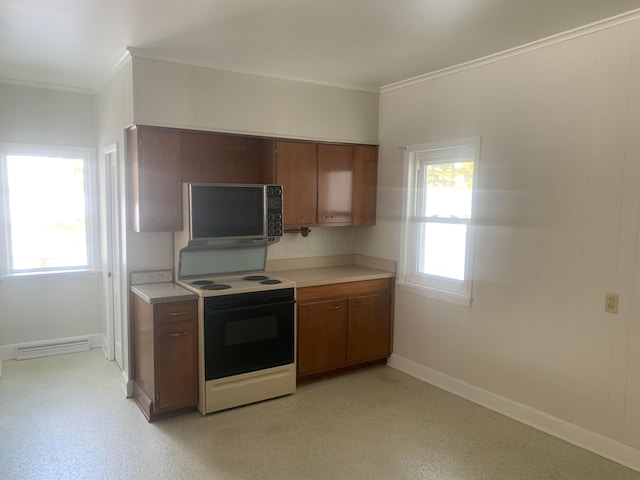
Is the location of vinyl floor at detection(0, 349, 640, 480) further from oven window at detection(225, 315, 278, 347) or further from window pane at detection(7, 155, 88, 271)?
window pane at detection(7, 155, 88, 271)

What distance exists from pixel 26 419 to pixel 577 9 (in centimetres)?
430

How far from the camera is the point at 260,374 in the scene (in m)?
3.49

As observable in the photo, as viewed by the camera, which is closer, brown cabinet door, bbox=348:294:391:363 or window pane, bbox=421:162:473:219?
window pane, bbox=421:162:473:219

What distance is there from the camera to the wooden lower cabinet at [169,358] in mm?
3141

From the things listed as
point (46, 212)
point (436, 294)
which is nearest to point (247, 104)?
point (436, 294)

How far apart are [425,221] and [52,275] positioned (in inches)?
141

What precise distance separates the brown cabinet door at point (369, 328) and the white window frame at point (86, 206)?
270cm

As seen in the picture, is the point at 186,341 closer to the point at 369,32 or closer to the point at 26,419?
the point at 26,419

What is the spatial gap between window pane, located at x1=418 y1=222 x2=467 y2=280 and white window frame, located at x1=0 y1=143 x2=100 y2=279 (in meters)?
3.24

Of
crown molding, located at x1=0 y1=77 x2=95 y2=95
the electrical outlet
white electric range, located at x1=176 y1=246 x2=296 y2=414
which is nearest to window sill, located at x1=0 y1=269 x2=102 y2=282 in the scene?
white electric range, located at x1=176 y1=246 x2=296 y2=414

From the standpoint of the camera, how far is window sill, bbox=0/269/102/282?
4.32 m

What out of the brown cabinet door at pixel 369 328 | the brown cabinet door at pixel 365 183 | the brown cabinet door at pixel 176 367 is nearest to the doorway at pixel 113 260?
the brown cabinet door at pixel 176 367

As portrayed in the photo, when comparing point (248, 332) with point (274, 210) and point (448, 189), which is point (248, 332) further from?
point (448, 189)

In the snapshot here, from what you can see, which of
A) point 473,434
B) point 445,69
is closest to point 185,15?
point 445,69
